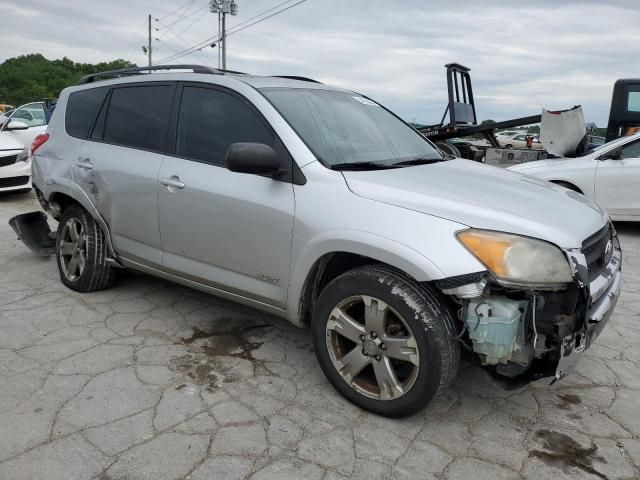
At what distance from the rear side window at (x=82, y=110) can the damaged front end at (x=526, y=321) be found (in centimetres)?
308

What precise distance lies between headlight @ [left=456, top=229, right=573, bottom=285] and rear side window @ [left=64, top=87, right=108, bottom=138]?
3073 millimetres

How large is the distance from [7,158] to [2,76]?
6623 cm

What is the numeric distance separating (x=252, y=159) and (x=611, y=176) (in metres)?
6.05

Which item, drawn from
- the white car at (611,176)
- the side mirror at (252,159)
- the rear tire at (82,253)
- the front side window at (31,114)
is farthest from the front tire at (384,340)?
the front side window at (31,114)

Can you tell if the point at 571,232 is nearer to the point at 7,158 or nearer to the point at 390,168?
the point at 390,168

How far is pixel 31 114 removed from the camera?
39.3ft

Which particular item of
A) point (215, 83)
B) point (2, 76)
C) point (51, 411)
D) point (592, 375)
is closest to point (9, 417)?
point (51, 411)

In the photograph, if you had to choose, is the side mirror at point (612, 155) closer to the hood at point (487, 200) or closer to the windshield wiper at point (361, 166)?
the hood at point (487, 200)

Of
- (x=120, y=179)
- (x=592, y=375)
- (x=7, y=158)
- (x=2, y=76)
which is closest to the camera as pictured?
(x=592, y=375)

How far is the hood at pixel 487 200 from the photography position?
235 centimetres

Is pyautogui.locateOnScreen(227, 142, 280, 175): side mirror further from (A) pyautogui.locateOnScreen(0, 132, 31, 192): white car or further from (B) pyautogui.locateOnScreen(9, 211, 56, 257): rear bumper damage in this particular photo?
(A) pyautogui.locateOnScreen(0, 132, 31, 192): white car

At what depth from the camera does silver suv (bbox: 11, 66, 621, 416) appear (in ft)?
7.54

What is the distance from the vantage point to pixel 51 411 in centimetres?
259

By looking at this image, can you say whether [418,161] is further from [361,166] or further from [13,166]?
[13,166]
